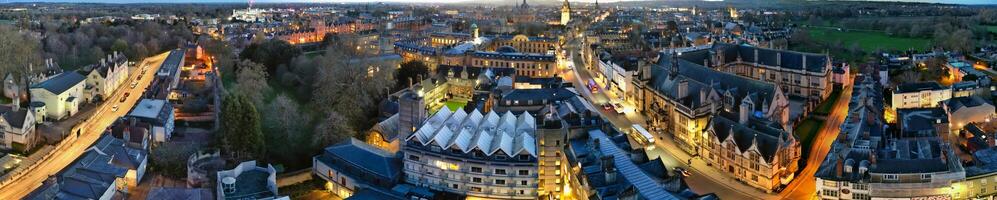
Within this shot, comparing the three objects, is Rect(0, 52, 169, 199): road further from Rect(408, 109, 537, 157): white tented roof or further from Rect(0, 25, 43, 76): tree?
Rect(408, 109, 537, 157): white tented roof

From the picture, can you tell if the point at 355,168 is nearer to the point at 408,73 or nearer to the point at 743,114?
the point at 743,114

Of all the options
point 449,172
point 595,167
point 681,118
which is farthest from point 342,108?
point 595,167

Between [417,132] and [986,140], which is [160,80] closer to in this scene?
[417,132]

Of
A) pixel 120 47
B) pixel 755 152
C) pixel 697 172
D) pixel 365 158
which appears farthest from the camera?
pixel 120 47

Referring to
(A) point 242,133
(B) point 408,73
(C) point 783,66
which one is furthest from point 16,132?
(C) point 783,66

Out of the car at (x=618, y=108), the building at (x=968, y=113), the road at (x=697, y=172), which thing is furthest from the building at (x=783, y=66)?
the road at (x=697, y=172)

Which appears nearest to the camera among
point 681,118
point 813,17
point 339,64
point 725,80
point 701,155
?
point 701,155

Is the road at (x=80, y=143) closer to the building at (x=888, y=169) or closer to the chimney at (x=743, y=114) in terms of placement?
the chimney at (x=743, y=114)
